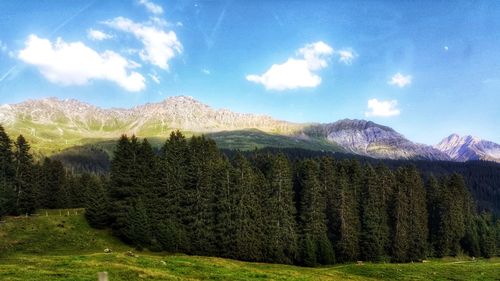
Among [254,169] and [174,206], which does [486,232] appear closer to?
[254,169]

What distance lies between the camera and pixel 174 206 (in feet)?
253

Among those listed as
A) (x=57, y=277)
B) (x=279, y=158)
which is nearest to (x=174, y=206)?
(x=279, y=158)

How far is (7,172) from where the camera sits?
280 feet

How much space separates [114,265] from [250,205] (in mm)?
50832

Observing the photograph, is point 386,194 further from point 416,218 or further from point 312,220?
point 312,220

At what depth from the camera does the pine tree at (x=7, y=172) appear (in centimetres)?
7846

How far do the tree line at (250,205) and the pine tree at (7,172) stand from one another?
21 centimetres

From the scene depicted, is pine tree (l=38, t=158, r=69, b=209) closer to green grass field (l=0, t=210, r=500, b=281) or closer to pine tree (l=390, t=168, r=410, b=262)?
green grass field (l=0, t=210, r=500, b=281)

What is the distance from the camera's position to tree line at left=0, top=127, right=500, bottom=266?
75375 millimetres

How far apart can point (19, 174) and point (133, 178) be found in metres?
29.6

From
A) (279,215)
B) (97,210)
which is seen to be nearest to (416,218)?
(279,215)

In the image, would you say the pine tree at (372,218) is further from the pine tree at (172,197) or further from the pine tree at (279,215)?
the pine tree at (172,197)

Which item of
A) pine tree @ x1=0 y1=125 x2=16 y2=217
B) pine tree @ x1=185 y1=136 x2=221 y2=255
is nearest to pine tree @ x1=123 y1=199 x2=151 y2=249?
pine tree @ x1=185 y1=136 x2=221 y2=255

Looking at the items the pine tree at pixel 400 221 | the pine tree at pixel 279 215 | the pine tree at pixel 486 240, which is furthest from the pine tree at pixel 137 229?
the pine tree at pixel 486 240
